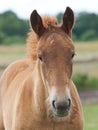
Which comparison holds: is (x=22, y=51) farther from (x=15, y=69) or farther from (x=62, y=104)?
(x=62, y=104)

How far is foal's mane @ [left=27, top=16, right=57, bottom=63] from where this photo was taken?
22.6ft

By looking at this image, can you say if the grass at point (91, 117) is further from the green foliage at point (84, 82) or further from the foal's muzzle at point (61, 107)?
the foal's muzzle at point (61, 107)

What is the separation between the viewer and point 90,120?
1598 centimetres

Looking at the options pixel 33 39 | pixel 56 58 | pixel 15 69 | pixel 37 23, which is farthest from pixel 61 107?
pixel 15 69

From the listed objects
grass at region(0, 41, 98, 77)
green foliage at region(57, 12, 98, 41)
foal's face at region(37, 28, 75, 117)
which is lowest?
grass at region(0, 41, 98, 77)

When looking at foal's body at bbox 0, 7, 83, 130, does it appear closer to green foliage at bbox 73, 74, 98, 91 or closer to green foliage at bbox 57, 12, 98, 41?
green foliage at bbox 73, 74, 98, 91

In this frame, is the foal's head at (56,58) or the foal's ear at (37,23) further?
the foal's ear at (37,23)

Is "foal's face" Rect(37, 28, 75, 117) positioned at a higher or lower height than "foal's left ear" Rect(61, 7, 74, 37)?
lower

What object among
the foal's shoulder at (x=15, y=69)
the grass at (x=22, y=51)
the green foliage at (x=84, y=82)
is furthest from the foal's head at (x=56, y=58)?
the grass at (x=22, y=51)

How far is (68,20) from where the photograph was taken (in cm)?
683

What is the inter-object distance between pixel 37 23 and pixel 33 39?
382 millimetres

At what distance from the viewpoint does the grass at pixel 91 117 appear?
46.7 ft

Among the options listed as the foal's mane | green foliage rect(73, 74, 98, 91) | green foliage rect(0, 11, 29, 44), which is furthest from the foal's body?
green foliage rect(0, 11, 29, 44)

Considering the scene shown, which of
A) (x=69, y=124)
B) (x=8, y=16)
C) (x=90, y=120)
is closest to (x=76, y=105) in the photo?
(x=69, y=124)
